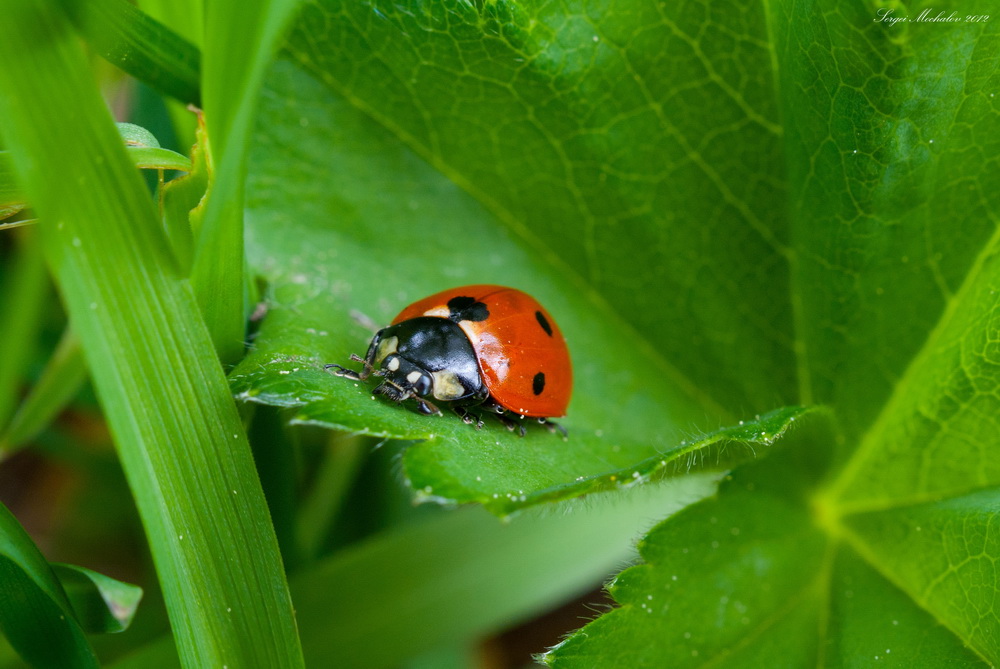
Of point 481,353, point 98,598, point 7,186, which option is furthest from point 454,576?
point 7,186

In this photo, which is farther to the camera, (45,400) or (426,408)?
(45,400)

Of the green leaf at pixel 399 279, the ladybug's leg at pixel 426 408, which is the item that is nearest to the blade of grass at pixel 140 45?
the green leaf at pixel 399 279

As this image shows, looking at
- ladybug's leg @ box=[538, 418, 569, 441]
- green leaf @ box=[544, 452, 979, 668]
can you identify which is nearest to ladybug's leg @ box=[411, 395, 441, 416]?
ladybug's leg @ box=[538, 418, 569, 441]

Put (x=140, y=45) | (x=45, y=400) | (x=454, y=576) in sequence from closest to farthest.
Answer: (x=140, y=45) → (x=45, y=400) → (x=454, y=576)

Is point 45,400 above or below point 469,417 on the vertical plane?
below

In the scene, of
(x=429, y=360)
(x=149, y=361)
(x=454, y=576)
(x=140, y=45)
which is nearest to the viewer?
(x=149, y=361)

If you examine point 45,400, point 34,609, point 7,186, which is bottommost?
point 34,609

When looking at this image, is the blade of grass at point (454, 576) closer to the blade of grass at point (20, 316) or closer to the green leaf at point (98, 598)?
the green leaf at point (98, 598)

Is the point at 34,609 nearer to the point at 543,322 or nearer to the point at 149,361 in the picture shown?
the point at 149,361
